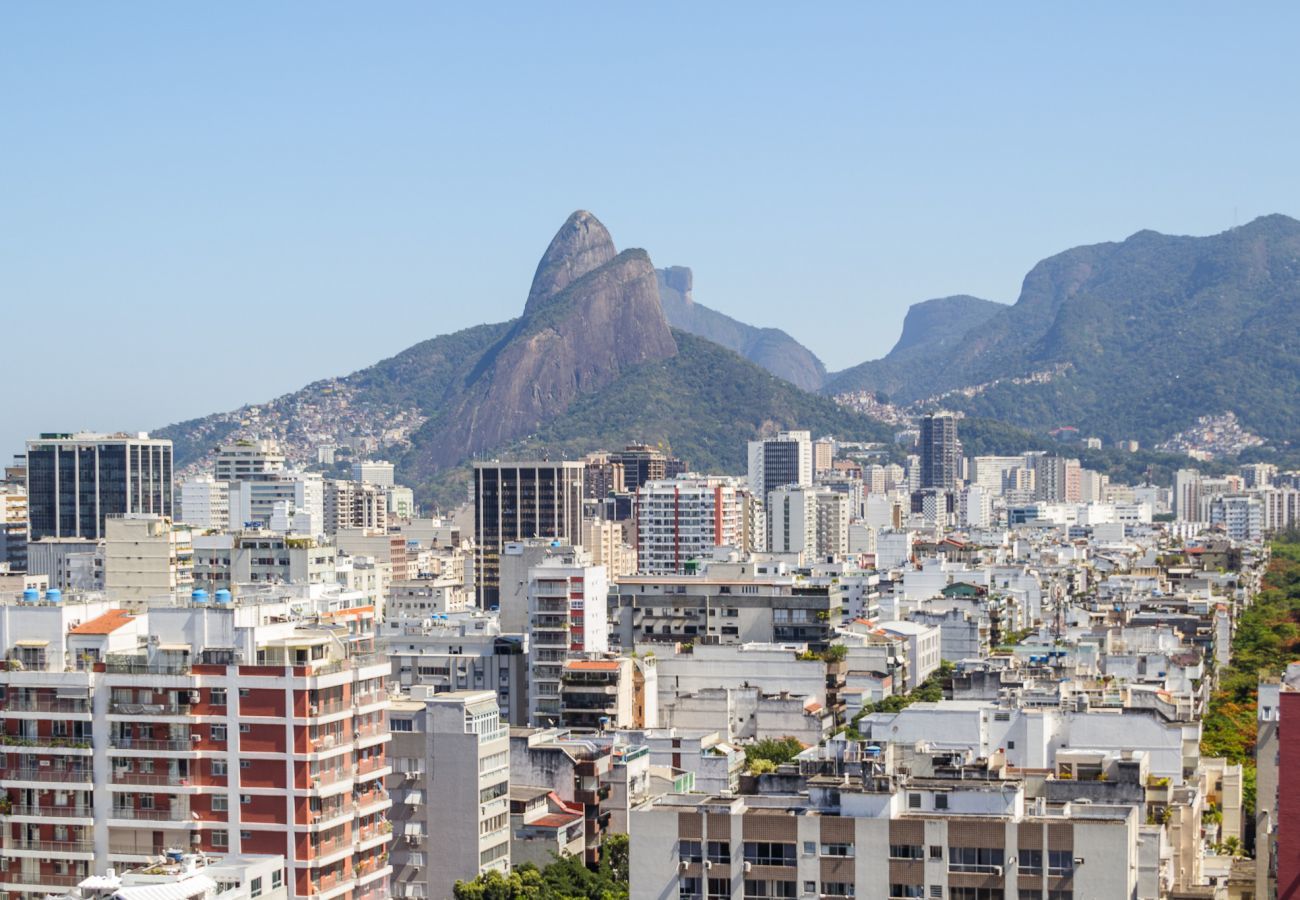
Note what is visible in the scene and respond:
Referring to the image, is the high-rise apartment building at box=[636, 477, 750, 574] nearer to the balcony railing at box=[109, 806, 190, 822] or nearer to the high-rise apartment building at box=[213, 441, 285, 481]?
the high-rise apartment building at box=[213, 441, 285, 481]

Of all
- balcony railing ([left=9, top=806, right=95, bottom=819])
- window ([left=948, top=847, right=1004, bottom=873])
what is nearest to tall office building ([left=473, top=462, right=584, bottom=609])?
balcony railing ([left=9, top=806, right=95, bottom=819])

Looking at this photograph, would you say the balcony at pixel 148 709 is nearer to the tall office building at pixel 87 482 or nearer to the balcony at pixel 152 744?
the balcony at pixel 152 744

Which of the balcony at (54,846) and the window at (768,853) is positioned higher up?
the window at (768,853)

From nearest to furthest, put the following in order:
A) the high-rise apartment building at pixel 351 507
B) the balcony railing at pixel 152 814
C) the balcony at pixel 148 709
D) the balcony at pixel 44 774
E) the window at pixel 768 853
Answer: the window at pixel 768 853 → the balcony railing at pixel 152 814 → the balcony at pixel 148 709 → the balcony at pixel 44 774 → the high-rise apartment building at pixel 351 507

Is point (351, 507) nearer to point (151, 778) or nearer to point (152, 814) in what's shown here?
point (151, 778)

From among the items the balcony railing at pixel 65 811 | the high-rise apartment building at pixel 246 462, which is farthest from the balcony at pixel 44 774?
the high-rise apartment building at pixel 246 462

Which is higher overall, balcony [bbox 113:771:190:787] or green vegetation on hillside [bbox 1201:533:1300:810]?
balcony [bbox 113:771:190:787]
